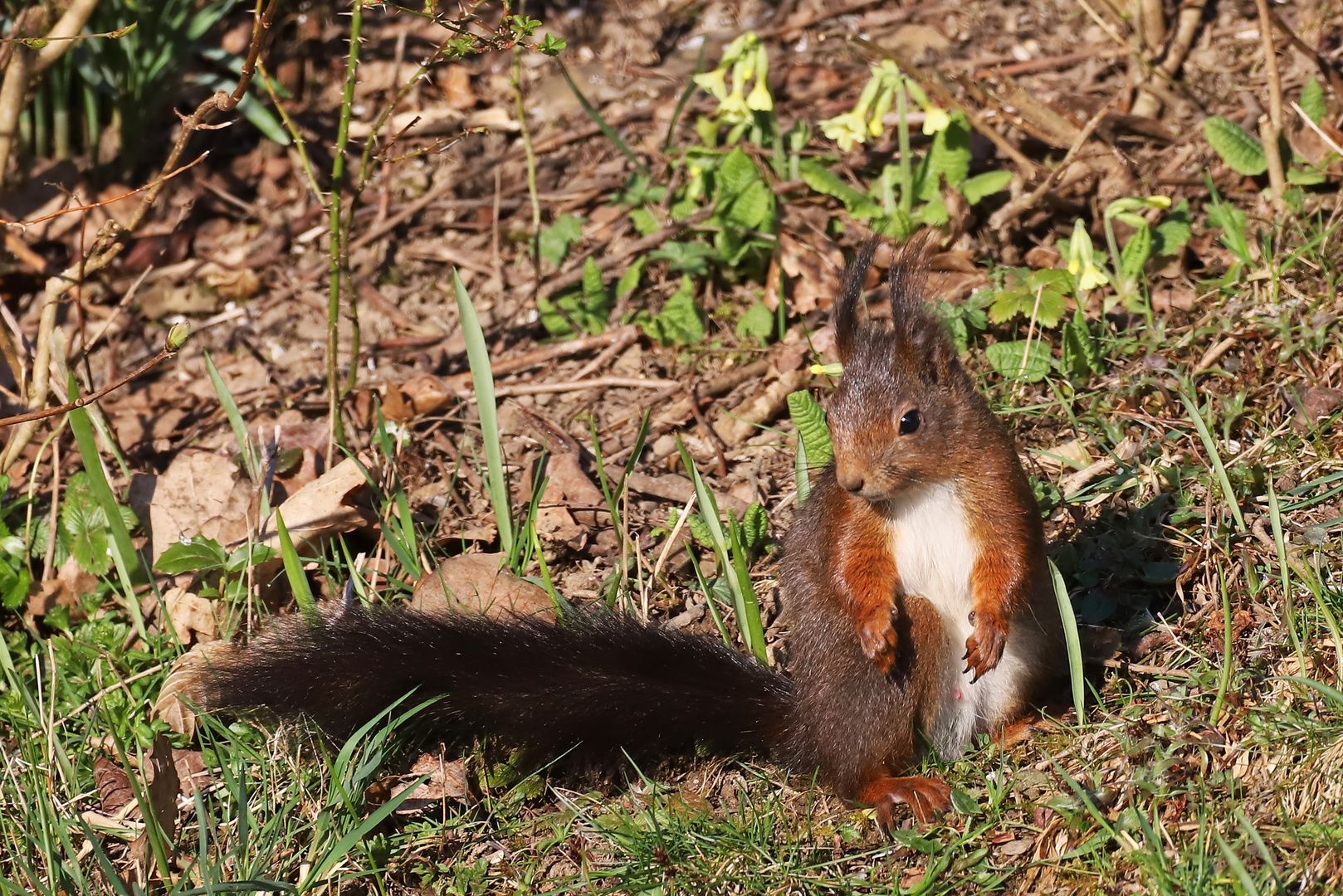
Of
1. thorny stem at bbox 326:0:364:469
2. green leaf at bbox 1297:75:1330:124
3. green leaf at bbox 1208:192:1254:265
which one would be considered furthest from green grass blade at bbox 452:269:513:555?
green leaf at bbox 1297:75:1330:124

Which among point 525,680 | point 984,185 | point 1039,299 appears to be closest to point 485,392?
point 525,680

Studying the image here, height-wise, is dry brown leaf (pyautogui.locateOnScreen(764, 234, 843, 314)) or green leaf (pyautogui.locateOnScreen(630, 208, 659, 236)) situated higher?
green leaf (pyautogui.locateOnScreen(630, 208, 659, 236))

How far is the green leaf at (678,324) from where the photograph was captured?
4.03 metres

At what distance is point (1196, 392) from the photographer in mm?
3389

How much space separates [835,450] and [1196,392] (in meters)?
1.42

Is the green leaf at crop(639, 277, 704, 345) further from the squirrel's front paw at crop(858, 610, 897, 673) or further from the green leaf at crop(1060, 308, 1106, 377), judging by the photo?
the squirrel's front paw at crop(858, 610, 897, 673)

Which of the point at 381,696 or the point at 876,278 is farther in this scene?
the point at 876,278

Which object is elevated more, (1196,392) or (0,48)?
(0,48)

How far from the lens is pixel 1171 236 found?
3809 mm

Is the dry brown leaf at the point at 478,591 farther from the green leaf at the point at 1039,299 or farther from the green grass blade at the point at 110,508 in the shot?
the green leaf at the point at 1039,299

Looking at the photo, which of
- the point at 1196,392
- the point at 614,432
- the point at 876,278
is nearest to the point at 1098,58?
the point at 876,278

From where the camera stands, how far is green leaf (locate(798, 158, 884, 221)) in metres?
4.06

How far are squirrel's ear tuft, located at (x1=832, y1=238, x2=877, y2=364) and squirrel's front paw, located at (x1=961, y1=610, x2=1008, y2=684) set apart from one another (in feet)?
1.85

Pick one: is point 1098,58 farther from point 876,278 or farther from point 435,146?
point 435,146
